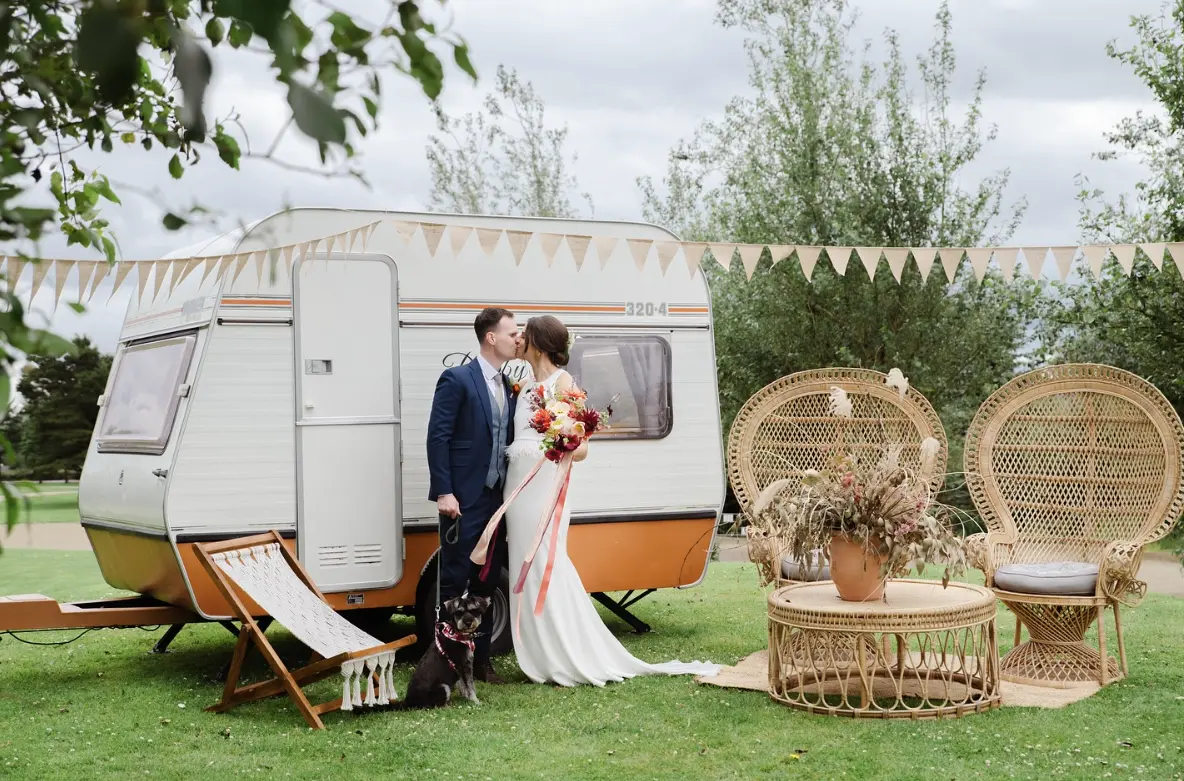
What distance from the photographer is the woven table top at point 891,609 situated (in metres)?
5.04

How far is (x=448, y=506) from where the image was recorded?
590cm

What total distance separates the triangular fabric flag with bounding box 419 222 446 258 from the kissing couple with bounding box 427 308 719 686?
527mm

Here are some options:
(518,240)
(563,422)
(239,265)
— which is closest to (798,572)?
(563,422)

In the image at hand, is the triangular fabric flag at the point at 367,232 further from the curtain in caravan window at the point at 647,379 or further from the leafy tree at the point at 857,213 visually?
the leafy tree at the point at 857,213

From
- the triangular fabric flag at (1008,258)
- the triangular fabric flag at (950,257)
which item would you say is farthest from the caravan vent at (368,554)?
the triangular fabric flag at (1008,258)

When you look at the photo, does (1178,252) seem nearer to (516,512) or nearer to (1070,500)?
(1070,500)

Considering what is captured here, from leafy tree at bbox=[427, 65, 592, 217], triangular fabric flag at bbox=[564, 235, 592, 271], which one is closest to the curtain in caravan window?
triangular fabric flag at bbox=[564, 235, 592, 271]

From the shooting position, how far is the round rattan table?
5.08 metres

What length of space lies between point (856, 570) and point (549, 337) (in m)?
1.96

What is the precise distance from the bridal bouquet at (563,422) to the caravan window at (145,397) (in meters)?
1.90

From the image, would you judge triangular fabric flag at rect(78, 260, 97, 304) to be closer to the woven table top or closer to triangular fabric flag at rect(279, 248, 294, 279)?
triangular fabric flag at rect(279, 248, 294, 279)

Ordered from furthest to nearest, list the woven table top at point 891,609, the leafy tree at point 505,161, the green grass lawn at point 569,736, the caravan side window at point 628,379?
the leafy tree at point 505,161 < the caravan side window at point 628,379 < the woven table top at point 891,609 < the green grass lawn at point 569,736

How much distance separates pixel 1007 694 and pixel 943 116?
9.84 meters

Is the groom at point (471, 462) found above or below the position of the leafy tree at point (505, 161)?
below
